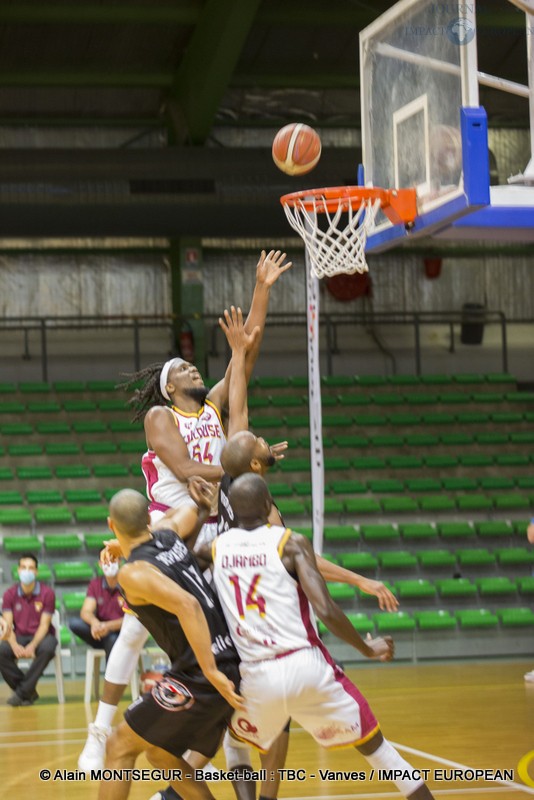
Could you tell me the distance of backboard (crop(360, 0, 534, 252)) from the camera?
643cm

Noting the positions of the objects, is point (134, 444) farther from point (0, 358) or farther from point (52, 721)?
point (52, 721)

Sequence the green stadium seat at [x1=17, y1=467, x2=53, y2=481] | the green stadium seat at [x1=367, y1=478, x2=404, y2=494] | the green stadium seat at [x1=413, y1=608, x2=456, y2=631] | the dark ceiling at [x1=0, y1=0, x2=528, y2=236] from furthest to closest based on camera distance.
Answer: the dark ceiling at [x1=0, y1=0, x2=528, y2=236] → the green stadium seat at [x1=367, y1=478, x2=404, y2=494] → the green stadium seat at [x1=17, y1=467, x2=53, y2=481] → the green stadium seat at [x1=413, y1=608, x2=456, y2=631]

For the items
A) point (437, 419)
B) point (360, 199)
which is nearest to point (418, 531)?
point (437, 419)

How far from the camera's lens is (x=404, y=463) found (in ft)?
53.9

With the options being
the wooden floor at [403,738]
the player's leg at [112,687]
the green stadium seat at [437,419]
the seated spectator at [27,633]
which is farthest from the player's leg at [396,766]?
the green stadium seat at [437,419]

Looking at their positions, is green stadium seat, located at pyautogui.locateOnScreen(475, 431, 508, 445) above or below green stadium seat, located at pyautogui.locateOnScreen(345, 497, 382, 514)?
above

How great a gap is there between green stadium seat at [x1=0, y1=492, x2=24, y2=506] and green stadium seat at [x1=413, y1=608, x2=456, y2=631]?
5230 millimetres

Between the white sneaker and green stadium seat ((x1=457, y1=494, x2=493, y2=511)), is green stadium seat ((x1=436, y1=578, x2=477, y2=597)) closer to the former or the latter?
green stadium seat ((x1=457, y1=494, x2=493, y2=511))

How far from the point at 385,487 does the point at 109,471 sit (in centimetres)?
378

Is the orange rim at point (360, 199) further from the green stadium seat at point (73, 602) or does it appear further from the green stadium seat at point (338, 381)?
the green stadium seat at point (338, 381)

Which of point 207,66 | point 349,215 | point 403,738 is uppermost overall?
point 207,66

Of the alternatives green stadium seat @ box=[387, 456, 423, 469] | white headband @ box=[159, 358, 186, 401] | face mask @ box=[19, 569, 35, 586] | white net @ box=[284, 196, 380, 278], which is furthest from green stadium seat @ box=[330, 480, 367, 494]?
white headband @ box=[159, 358, 186, 401]

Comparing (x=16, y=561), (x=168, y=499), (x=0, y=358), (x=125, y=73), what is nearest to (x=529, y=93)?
(x=168, y=499)

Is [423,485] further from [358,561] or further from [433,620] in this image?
[433,620]
